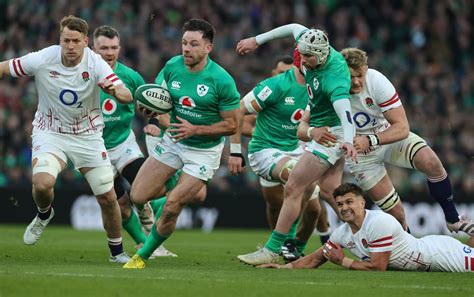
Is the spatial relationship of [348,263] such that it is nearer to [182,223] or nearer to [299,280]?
[299,280]

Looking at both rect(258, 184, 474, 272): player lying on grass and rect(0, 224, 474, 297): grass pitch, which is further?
rect(258, 184, 474, 272): player lying on grass

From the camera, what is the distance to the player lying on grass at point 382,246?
36.5ft

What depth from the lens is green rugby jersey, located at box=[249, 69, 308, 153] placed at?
13.6 metres

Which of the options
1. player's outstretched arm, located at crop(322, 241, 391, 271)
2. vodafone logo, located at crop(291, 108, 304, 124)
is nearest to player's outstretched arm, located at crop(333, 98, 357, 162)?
player's outstretched arm, located at crop(322, 241, 391, 271)

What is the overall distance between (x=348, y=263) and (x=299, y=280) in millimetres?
1396

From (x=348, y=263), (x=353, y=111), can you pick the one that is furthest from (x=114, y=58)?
(x=348, y=263)

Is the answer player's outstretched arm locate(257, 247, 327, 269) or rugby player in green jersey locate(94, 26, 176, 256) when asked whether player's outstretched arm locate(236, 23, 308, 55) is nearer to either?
rugby player in green jersey locate(94, 26, 176, 256)

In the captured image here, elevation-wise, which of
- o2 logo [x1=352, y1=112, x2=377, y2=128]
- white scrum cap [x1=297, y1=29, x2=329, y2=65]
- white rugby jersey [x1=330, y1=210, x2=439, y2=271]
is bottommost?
white rugby jersey [x1=330, y1=210, x2=439, y2=271]

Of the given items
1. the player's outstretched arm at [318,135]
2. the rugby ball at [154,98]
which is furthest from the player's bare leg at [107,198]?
the player's outstretched arm at [318,135]

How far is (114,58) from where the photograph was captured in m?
13.7

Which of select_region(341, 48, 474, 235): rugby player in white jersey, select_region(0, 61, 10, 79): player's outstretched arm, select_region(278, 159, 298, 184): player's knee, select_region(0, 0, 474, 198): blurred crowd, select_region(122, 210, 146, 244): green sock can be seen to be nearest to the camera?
select_region(0, 61, 10, 79): player's outstretched arm

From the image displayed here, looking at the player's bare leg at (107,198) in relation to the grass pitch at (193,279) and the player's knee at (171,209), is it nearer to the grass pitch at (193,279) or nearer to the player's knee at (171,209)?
the grass pitch at (193,279)

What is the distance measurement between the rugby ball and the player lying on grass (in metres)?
2.11

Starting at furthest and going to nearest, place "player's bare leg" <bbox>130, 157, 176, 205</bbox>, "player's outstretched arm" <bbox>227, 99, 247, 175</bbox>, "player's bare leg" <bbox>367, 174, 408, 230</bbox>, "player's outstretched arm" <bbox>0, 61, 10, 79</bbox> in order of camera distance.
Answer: "player's bare leg" <bbox>367, 174, 408, 230</bbox> → "player's outstretched arm" <bbox>227, 99, 247, 175</bbox> → "player's bare leg" <bbox>130, 157, 176, 205</bbox> → "player's outstretched arm" <bbox>0, 61, 10, 79</bbox>
